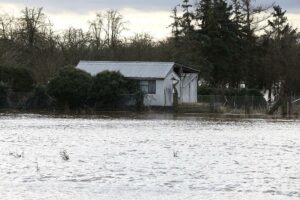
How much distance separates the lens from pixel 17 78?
70.7 m

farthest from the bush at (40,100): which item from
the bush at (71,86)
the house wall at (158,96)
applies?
the house wall at (158,96)

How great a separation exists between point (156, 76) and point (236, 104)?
330 inches

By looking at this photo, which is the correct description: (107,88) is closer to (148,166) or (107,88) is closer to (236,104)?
(236,104)

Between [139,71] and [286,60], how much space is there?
77.3 feet

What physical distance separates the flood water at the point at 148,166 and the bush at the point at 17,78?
36050mm

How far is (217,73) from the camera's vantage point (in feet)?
269

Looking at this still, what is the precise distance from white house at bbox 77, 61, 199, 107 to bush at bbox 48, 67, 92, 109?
17.6 feet

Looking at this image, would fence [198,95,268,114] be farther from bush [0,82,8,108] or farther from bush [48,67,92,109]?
bush [0,82,8,108]

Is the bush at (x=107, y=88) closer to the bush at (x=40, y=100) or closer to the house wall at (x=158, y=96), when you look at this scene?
the house wall at (x=158, y=96)

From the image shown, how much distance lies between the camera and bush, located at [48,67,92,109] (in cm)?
6372

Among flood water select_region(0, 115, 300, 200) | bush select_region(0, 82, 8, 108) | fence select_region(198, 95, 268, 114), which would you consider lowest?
flood water select_region(0, 115, 300, 200)

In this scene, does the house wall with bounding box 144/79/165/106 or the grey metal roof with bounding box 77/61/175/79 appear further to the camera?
the grey metal roof with bounding box 77/61/175/79

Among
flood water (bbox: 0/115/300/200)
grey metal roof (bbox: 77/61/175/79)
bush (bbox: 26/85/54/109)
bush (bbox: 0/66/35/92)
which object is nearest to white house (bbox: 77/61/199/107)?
grey metal roof (bbox: 77/61/175/79)

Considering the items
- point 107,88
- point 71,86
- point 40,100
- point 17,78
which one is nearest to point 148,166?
point 107,88
